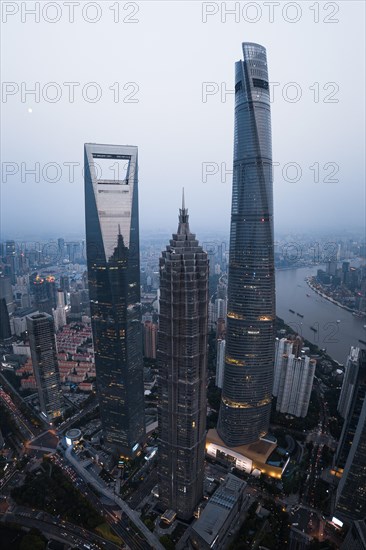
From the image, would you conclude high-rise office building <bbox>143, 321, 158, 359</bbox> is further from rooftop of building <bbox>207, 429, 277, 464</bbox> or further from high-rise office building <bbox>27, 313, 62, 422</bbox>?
rooftop of building <bbox>207, 429, 277, 464</bbox>

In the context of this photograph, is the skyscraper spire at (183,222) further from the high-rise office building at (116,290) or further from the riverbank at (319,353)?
the riverbank at (319,353)

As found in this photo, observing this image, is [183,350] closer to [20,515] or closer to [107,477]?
[107,477]

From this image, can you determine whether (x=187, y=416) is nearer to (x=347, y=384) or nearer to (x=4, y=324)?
(x=347, y=384)

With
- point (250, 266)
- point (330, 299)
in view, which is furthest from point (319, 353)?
Result: point (250, 266)

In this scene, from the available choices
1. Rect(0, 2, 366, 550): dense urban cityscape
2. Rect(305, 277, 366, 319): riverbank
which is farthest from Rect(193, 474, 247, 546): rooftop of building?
Rect(305, 277, 366, 319): riverbank

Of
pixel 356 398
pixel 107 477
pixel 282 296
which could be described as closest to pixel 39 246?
pixel 282 296

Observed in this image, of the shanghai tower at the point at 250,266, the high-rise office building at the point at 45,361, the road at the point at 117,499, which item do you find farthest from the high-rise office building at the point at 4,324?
the shanghai tower at the point at 250,266
